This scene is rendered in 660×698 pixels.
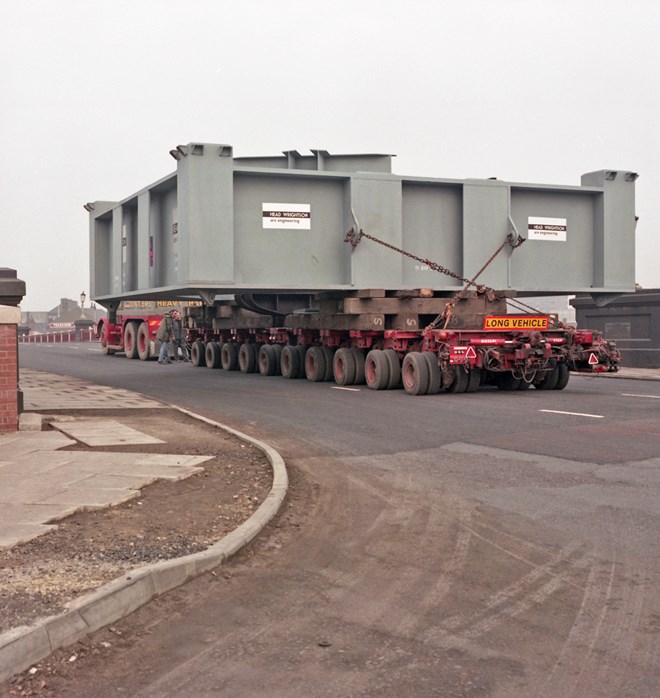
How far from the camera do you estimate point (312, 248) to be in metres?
17.5

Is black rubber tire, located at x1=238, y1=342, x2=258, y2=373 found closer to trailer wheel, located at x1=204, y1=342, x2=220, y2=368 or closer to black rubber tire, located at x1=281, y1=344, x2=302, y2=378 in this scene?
trailer wheel, located at x1=204, y1=342, x2=220, y2=368

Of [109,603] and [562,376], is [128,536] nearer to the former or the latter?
[109,603]

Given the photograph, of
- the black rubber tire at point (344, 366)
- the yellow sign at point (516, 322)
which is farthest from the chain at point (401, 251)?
the black rubber tire at point (344, 366)

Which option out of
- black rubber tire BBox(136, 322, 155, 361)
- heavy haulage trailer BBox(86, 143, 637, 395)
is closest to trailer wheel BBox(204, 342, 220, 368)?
black rubber tire BBox(136, 322, 155, 361)

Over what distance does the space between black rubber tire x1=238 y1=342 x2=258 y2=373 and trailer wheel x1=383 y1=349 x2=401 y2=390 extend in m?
8.25

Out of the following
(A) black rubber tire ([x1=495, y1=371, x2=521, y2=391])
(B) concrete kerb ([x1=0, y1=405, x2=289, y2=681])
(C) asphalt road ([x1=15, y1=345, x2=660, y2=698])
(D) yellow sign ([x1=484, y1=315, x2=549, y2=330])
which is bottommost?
(C) asphalt road ([x1=15, y1=345, x2=660, y2=698])

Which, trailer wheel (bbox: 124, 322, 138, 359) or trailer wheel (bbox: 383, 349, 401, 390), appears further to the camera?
trailer wheel (bbox: 124, 322, 138, 359)

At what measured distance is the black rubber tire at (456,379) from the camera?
16.5 m

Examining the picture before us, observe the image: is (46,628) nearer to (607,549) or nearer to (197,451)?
(607,549)

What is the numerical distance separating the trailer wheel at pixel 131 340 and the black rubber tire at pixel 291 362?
1459cm

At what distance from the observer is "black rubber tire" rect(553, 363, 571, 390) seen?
1736 cm

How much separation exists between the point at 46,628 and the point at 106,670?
378 millimetres

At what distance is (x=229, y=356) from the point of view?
88.7 feet

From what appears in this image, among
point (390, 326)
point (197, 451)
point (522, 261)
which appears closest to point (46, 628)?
point (197, 451)
